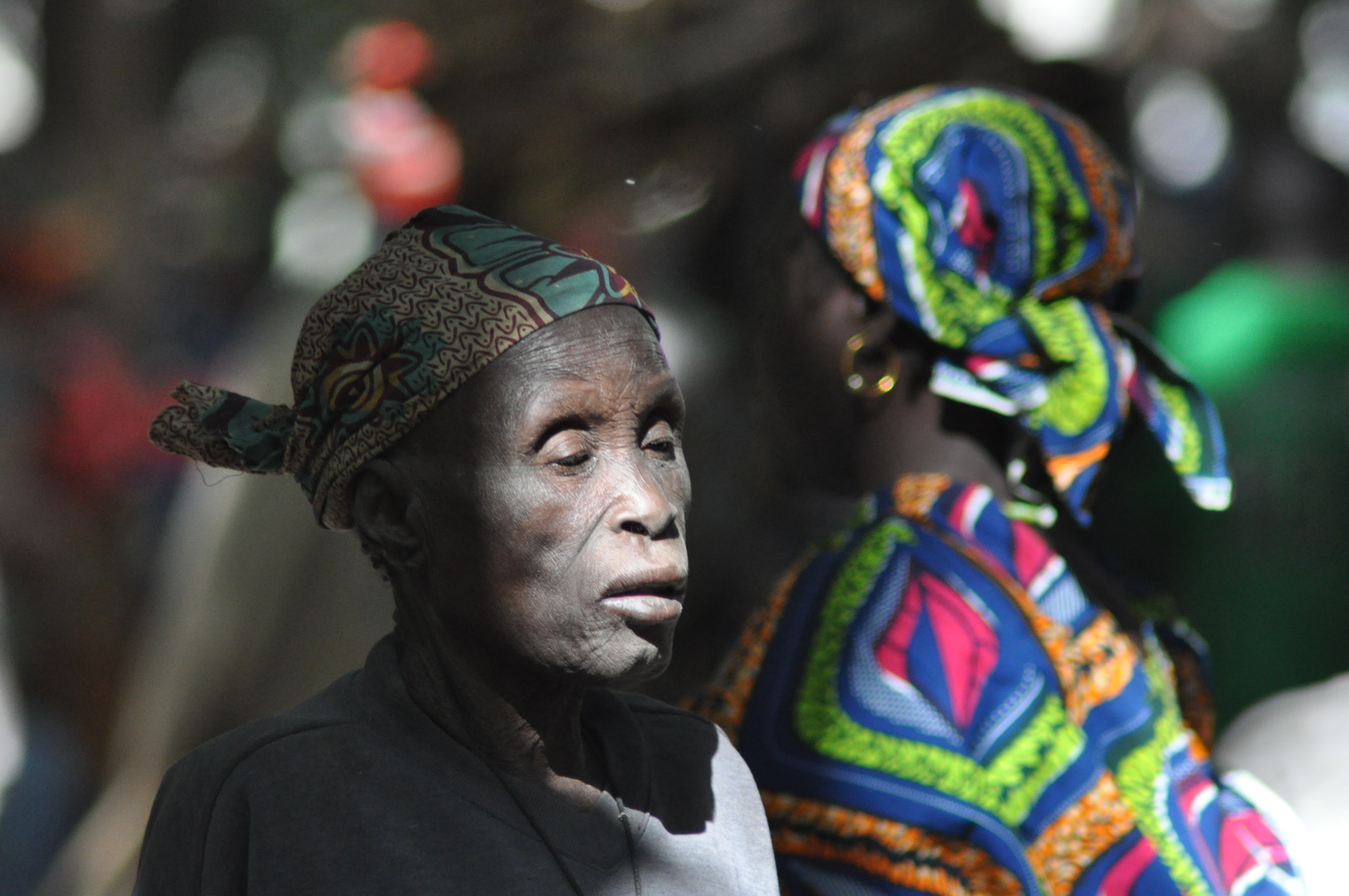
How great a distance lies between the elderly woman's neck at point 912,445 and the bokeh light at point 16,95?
4865mm

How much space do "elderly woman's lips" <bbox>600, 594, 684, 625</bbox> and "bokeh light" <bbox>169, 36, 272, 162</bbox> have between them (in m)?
4.86

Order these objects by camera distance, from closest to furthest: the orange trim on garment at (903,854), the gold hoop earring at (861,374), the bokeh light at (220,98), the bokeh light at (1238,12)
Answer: the orange trim on garment at (903,854)
the gold hoop earring at (861,374)
the bokeh light at (1238,12)
the bokeh light at (220,98)

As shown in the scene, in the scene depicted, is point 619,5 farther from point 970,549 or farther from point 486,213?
point 970,549

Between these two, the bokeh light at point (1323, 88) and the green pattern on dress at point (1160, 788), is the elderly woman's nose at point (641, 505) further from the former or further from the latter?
the bokeh light at point (1323, 88)

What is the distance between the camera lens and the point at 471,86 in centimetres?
451

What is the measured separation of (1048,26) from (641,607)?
3299 mm

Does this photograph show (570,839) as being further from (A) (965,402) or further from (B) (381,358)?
(A) (965,402)

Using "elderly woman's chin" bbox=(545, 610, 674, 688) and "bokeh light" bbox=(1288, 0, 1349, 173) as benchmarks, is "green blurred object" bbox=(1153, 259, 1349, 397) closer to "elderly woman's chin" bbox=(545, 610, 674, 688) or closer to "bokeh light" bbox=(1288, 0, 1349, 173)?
"bokeh light" bbox=(1288, 0, 1349, 173)

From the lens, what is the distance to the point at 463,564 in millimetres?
1223

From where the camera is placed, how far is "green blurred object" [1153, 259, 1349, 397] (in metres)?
3.34

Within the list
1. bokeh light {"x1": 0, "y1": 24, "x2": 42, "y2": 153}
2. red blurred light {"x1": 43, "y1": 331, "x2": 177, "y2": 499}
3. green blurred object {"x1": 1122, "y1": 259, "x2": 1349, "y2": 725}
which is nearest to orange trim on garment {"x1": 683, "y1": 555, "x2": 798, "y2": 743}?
green blurred object {"x1": 1122, "y1": 259, "x2": 1349, "y2": 725}

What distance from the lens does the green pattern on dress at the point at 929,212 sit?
80.9 inches

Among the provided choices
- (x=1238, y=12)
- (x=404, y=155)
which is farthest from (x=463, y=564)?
(x=1238, y=12)

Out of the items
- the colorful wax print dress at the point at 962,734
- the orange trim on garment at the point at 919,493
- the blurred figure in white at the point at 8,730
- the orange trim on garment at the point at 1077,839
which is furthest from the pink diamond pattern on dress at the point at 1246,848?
the blurred figure in white at the point at 8,730
